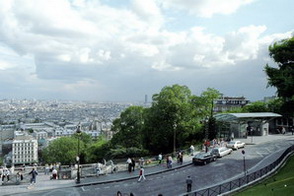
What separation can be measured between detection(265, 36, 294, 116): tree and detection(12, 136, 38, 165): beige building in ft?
475

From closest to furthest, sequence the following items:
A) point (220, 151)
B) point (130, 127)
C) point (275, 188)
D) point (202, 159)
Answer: point (275, 188) < point (202, 159) < point (220, 151) < point (130, 127)

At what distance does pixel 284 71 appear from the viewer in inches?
1232

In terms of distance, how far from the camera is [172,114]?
46.7 meters

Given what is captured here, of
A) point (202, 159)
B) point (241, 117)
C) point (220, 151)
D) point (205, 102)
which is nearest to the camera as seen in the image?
point (202, 159)

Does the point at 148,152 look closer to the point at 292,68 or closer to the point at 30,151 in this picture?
the point at 292,68

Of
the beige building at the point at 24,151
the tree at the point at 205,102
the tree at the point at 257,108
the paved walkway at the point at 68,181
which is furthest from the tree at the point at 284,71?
the beige building at the point at 24,151

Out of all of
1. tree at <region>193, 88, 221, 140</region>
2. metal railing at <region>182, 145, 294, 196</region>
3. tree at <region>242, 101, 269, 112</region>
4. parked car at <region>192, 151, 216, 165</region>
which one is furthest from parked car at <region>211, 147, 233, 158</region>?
tree at <region>242, 101, 269, 112</region>

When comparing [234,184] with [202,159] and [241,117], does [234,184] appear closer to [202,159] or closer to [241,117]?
[202,159]

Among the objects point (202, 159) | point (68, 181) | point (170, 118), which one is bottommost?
point (68, 181)

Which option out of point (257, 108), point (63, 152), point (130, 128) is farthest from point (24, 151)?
point (257, 108)

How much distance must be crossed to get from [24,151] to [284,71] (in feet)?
501

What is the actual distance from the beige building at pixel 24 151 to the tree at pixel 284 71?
14467 cm

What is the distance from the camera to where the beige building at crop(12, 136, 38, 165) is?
6201 inches

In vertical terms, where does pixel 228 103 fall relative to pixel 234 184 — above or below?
above
